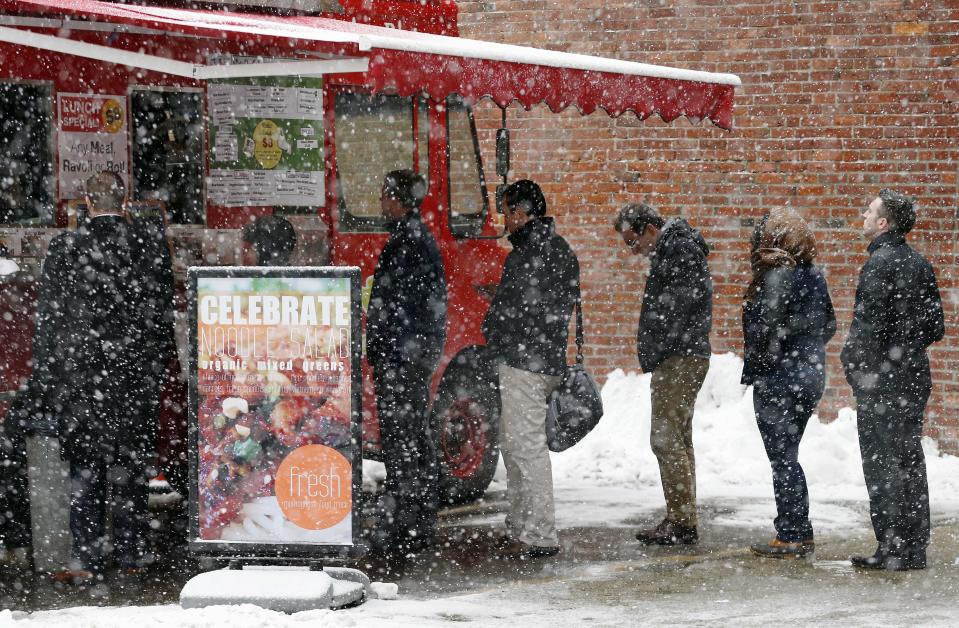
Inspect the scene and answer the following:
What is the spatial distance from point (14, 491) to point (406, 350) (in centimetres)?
213

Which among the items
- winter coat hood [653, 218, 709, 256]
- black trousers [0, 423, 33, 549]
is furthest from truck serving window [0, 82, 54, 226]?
winter coat hood [653, 218, 709, 256]

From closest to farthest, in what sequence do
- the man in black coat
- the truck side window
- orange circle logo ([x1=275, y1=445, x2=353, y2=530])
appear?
orange circle logo ([x1=275, y1=445, x2=353, y2=530])
the man in black coat
the truck side window

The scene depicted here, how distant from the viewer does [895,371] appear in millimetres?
7133

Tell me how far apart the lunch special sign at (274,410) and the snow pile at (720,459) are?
2726 mm

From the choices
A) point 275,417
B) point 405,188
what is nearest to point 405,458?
point 405,188

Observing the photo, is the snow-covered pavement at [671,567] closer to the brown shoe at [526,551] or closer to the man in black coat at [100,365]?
the brown shoe at [526,551]

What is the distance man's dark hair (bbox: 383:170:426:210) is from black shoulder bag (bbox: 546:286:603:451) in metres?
1.26

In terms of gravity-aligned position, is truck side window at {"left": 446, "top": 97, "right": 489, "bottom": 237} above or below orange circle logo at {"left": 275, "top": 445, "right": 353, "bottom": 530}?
above

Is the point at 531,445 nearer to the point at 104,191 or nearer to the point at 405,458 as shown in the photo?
the point at 405,458

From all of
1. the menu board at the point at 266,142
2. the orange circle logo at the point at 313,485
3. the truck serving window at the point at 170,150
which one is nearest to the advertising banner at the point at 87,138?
the truck serving window at the point at 170,150

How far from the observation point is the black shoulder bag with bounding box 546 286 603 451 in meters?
7.67

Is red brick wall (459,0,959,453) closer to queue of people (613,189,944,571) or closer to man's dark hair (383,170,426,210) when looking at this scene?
queue of people (613,189,944,571)

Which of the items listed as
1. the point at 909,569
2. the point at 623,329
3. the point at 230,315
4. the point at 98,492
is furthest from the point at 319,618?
the point at 623,329

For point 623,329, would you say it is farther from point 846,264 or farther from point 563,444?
point 563,444
